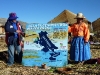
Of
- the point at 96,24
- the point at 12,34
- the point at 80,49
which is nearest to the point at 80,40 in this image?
the point at 80,49

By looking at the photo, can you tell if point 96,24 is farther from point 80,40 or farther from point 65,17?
point 80,40

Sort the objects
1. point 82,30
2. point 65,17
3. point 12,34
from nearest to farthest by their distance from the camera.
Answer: point 12,34 → point 82,30 → point 65,17

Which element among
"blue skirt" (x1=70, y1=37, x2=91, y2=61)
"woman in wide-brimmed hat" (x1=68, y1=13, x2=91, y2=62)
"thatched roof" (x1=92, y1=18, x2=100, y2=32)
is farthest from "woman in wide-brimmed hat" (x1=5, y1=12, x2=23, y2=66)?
"thatched roof" (x1=92, y1=18, x2=100, y2=32)

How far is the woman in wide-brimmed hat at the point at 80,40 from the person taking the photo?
10789mm

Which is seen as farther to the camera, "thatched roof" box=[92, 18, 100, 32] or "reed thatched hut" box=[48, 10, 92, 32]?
"thatched roof" box=[92, 18, 100, 32]

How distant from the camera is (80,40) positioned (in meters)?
10.9

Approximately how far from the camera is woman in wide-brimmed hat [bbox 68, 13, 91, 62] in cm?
1079

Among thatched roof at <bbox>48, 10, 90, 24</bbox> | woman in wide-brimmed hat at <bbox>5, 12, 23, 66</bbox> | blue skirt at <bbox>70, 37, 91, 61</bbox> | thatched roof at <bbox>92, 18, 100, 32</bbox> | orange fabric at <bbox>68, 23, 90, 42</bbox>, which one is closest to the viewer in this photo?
woman in wide-brimmed hat at <bbox>5, 12, 23, 66</bbox>

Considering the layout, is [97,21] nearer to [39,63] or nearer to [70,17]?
[70,17]

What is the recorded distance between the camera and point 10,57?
34.9 feet

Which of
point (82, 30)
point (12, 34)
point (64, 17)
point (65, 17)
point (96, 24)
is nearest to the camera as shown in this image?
point (12, 34)

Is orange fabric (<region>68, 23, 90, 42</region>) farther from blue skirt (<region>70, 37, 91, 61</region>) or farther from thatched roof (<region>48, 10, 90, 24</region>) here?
thatched roof (<region>48, 10, 90, 24</region>)

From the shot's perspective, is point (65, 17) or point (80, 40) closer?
point (80, 40)

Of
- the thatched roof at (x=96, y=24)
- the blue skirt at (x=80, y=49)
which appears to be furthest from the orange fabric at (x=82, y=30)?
the thatched roof at (x=96, y=24)
